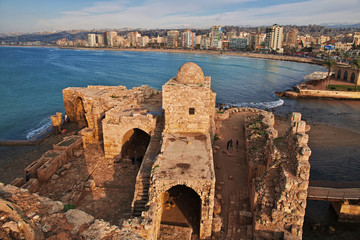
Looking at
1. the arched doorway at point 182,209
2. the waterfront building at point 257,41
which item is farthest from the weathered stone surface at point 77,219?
the waterfront building at point 257,41

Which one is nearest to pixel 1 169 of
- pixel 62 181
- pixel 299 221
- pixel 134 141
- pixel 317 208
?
pixel 62 181

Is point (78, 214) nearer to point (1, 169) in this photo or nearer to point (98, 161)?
point (98, 161)

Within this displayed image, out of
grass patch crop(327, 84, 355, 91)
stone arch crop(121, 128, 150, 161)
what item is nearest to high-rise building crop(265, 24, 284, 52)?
grass patch crop(327, 84, 355, 91)

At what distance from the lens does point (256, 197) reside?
10.5m

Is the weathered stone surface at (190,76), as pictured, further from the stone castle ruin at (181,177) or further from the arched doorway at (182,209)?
the arched doorway at (182,209)

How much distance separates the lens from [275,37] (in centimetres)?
14150

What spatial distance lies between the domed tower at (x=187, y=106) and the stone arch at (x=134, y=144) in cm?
362

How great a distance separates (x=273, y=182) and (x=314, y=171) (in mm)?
9139

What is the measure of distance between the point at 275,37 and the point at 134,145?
144439 millimetres

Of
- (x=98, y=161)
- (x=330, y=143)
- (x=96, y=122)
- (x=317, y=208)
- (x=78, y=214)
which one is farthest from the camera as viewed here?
(x=330, y=143)

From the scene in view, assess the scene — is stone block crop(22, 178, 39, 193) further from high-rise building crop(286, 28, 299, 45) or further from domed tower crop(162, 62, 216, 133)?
high-rise building crop(286, 28, 299, 45)

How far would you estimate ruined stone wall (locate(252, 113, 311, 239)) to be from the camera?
9.39 metres

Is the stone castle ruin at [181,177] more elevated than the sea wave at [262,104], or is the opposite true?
the stone castle ruin at [181,177]

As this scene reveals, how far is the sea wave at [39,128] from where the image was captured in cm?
2729
